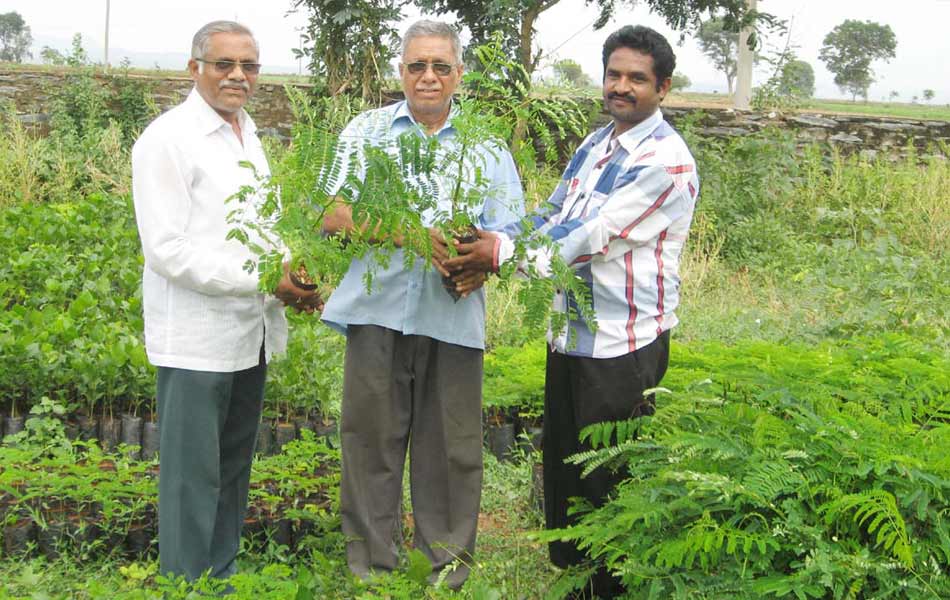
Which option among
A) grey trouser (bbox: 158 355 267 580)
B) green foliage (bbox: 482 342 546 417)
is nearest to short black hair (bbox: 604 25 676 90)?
grey trouser (bbox: 158 355 267 580)

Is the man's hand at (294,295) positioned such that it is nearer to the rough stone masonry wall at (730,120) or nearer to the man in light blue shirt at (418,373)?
the man in light blue shirt at (418,373)

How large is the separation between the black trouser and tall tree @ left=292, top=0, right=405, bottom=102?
360 inches

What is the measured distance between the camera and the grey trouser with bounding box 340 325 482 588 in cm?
378

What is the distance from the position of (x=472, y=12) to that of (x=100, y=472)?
8.47 metres

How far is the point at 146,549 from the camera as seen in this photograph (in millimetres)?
4148

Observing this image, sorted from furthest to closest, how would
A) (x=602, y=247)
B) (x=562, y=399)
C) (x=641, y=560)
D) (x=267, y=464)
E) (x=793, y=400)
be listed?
1. (x=267, y=464)
2. (x=562, y=399)
3. (x=602, y=247)
4. (x=793, y=400)
5. (x=641, y=560)

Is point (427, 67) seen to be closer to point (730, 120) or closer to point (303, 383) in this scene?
point (303, 383)

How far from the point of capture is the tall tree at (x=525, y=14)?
1131cm

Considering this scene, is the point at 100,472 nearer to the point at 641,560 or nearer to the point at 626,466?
the point at 626,466

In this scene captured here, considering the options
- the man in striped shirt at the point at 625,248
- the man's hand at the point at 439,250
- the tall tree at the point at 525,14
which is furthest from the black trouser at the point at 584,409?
the tall tree at the point at 525,14

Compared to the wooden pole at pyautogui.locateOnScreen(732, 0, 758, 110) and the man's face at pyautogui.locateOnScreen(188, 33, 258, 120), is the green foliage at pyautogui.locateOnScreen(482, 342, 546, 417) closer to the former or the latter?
the man's face at pyautogui.locateOnScreen(188, 33, 258, 120)

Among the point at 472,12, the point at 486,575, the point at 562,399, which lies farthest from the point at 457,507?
the point at 472,12

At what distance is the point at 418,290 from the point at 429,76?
0.74m

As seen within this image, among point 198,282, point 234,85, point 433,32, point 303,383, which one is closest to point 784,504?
point 198,282
